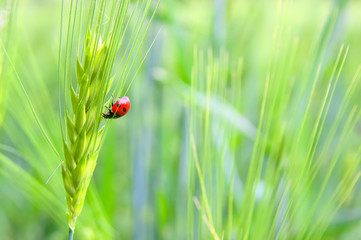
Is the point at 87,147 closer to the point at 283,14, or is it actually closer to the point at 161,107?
the point at 283,14

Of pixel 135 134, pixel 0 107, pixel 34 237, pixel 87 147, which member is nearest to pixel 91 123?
pixel 87 147

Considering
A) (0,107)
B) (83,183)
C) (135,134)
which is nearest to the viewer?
(83,183)

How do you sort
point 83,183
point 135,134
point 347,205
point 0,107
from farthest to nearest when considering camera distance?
point 347,205, point 135,134, point 0,107, point 83,183
